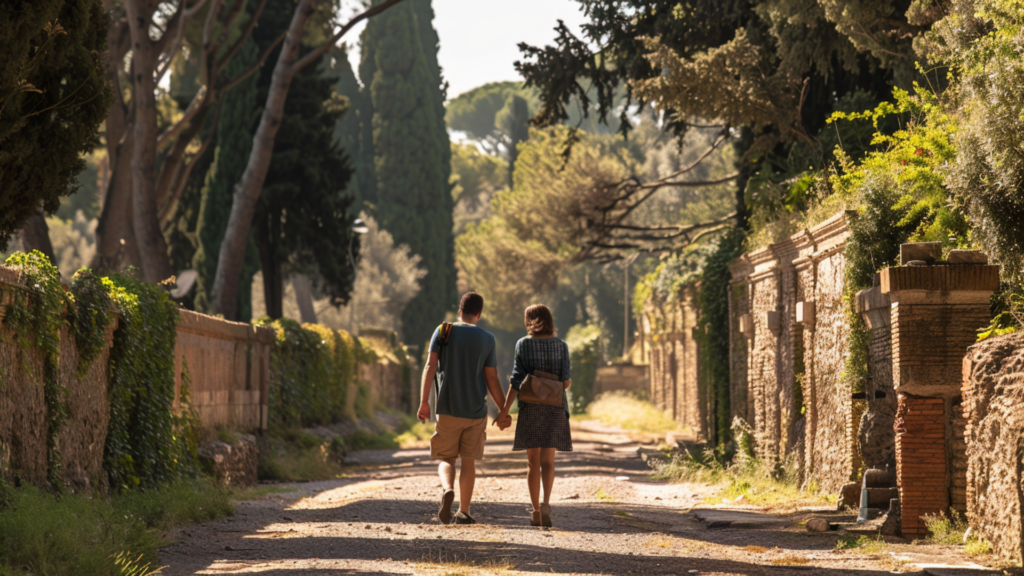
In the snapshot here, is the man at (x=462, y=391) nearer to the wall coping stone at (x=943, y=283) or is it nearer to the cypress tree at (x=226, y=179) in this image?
the wall coping stone at (x=943, y=283)

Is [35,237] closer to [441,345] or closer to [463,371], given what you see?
[441,345]

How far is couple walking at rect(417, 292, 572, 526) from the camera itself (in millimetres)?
8508

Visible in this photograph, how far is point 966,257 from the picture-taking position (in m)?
8.12

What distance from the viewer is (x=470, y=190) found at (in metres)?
71.4

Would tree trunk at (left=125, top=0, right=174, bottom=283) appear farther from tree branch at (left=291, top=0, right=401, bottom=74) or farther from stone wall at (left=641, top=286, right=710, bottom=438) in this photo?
stone wall at (left=641, top=286, right=710, bottom=438)

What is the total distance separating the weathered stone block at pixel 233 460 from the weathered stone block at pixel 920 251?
7.83m

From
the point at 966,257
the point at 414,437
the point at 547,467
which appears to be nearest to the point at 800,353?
the point at 966,257

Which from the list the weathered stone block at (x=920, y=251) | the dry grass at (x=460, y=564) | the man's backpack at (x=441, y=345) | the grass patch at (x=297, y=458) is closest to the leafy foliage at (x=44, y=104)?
the man's backpack at (x=441, y=345)

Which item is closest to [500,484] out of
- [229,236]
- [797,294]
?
Result: [797,294]

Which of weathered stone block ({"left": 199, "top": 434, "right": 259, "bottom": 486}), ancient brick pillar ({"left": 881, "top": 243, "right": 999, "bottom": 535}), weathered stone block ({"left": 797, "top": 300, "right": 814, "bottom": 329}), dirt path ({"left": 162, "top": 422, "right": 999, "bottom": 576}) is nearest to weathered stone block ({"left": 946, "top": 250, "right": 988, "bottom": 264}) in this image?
ancient brick pillar ({"left": 881, "top": 243, "right": 999, "bottom": 535})

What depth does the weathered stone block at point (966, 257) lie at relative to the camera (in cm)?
811

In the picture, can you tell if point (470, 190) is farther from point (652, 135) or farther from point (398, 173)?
point (398, 173)

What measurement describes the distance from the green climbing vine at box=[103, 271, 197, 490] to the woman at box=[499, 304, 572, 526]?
3.75 metres

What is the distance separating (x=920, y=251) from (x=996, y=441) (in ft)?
5.95
